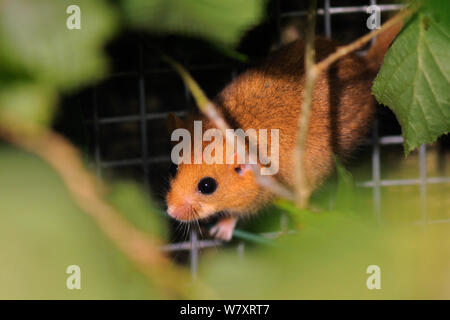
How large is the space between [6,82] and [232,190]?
36.2 inches

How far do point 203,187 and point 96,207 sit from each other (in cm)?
82

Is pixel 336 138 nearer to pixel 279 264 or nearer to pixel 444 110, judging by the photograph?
pixel 444 110

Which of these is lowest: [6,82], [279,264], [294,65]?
[279,264]

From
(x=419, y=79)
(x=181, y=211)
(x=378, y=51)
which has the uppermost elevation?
(x=378, y=51)

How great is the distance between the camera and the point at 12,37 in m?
0.30

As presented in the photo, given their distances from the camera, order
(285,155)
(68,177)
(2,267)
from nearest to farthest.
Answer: (2,267) → (68,177) → (285,155)

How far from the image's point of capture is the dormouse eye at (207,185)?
3.88 feet

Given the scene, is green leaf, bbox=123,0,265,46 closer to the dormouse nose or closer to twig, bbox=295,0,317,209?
twig, bbox=295,0,317,209

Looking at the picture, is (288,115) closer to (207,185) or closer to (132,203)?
(207,185)

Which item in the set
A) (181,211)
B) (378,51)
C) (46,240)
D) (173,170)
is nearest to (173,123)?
(173,170)

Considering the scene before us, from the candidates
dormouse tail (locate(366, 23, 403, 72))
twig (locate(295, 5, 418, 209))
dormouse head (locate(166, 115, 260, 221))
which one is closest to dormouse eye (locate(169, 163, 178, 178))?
dormouse head (locate(166, 115, 260, 221))

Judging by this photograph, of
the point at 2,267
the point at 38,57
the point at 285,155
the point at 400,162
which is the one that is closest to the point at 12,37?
the point at 38,57

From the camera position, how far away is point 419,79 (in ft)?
2.07

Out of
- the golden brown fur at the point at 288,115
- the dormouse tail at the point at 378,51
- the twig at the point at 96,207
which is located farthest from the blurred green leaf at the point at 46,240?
the dormouse tail at the point at 378,51
